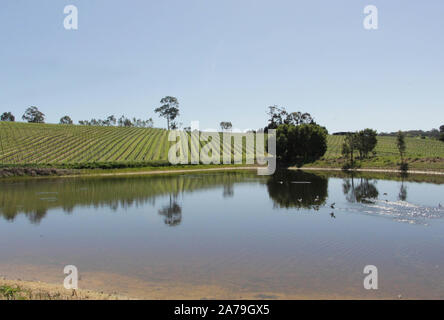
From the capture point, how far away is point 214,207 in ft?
113

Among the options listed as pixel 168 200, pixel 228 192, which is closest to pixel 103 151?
pixel 228 192

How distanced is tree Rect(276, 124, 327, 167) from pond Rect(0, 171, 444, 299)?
5994 cm

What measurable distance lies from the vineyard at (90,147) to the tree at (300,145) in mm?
4287

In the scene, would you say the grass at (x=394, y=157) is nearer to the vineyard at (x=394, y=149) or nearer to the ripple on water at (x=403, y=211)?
the vineyard at (x=394, y=149)

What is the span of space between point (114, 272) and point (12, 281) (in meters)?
3.99

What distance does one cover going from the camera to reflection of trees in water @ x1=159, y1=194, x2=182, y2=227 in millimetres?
26781

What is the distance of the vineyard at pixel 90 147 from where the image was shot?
81.1 m

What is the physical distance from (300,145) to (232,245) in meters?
81.6

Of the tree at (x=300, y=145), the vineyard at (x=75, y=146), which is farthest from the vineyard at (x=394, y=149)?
the vineyard at (x=75, y=146)

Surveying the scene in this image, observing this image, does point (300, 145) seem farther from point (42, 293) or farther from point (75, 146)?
point (42, 293)

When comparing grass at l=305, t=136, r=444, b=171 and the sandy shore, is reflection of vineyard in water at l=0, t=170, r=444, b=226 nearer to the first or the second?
the sandy shore

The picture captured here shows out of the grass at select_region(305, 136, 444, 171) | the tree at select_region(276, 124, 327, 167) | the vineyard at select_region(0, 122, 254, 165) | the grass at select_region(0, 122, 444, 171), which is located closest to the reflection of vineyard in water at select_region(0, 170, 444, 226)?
the grass at select_region(0, 122, 444, 171)
